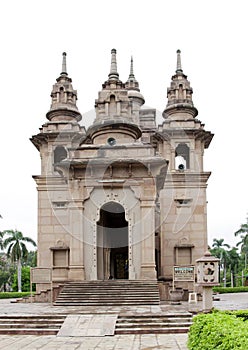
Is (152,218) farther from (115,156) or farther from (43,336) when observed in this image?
(43,336)

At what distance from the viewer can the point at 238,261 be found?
6988 centimetres

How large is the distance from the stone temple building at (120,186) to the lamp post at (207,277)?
21.4 feet

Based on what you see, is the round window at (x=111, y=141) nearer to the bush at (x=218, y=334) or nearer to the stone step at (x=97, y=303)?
the stone step at (x=97, y=303)

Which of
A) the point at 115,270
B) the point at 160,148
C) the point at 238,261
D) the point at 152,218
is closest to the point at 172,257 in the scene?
the point at 115,270

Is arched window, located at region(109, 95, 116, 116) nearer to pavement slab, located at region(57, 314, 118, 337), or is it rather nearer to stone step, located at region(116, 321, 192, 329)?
pavement slab, located at region(57, 314, 118, 337)

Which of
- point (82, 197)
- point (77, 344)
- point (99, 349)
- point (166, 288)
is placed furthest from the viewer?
point (82, 197)

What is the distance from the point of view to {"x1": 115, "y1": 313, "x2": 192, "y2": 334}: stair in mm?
13903

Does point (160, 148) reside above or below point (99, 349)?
above

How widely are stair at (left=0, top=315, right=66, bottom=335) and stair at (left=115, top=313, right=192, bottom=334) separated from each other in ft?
6.10

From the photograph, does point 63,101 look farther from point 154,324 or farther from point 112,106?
point 154,324

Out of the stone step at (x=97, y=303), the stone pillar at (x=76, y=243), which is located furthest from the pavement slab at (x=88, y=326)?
the stone pillar at (x=76, y=243)

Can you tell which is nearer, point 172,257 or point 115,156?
point 115,156

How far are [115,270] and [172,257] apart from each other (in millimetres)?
3763

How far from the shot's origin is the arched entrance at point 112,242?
2559 centimetres
